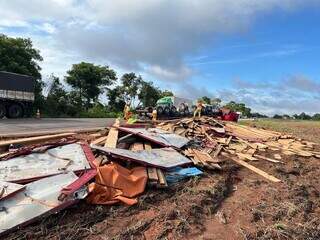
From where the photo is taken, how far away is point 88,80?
6381cm

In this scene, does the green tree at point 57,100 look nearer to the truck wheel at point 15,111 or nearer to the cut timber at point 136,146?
the truck wheel at point 15,111

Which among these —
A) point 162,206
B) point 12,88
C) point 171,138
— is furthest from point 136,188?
point 12,88

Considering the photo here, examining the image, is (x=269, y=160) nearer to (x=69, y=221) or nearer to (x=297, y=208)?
(x=297, y=208)

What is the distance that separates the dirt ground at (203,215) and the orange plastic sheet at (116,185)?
0.64ft

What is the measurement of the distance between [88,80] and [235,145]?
1939 inches

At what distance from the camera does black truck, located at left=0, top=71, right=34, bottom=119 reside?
1287 inches

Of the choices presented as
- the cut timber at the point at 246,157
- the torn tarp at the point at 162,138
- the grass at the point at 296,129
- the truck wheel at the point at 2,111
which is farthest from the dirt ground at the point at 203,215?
the truck wheel at the point at 2,111

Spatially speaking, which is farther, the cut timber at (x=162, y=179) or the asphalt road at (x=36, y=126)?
the asphalt road at (x=36, y=126)

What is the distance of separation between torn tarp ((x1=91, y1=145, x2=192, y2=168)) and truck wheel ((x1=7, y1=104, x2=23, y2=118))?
22.9 m

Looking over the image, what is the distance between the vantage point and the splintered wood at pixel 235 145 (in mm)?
13445

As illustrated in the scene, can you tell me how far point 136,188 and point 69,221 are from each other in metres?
1.88

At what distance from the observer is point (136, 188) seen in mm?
9625

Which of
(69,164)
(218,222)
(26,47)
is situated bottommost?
(218,222)

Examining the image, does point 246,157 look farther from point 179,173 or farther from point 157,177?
point 157,177
